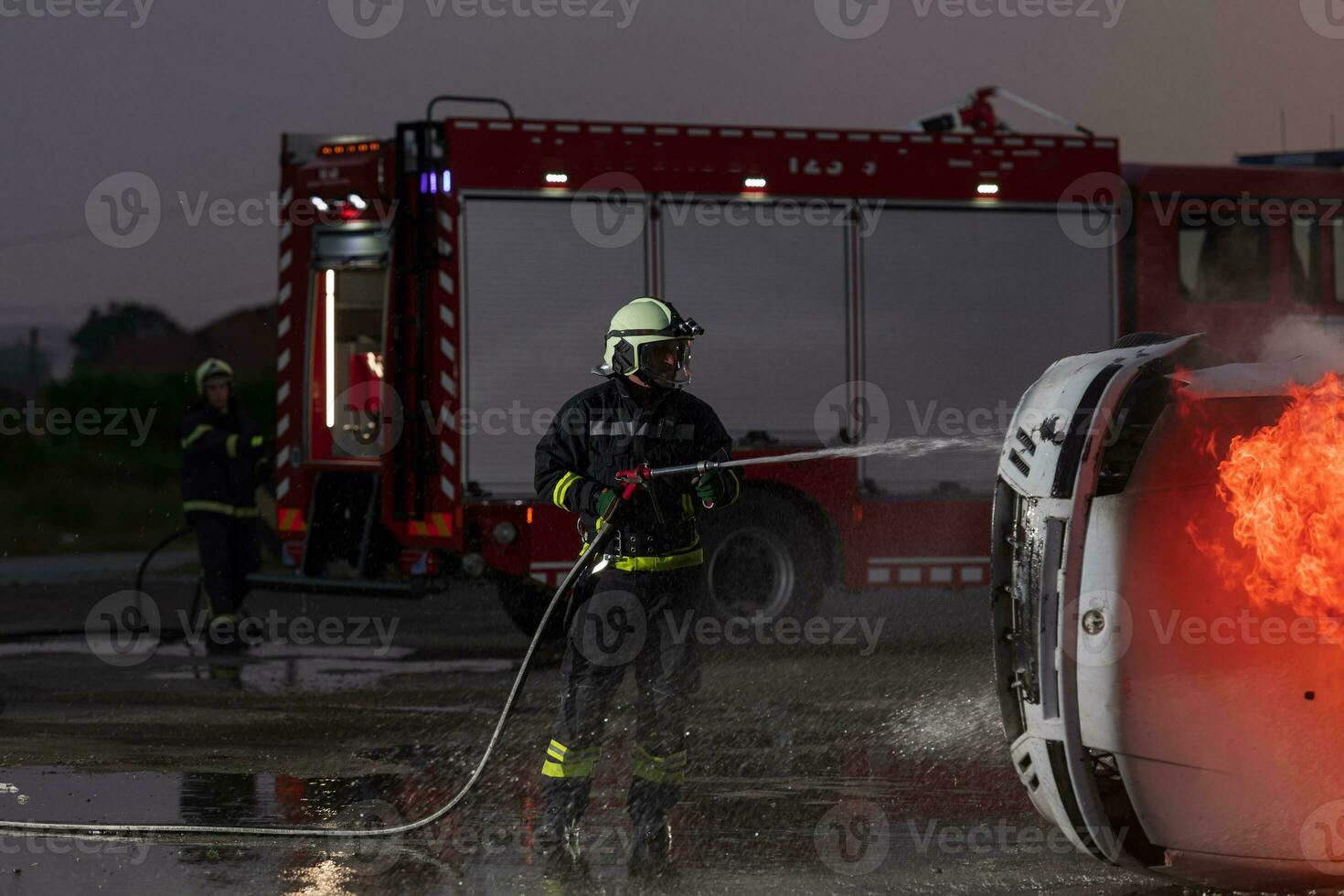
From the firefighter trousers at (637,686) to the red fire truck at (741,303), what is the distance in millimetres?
4725

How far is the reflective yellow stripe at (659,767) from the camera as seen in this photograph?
527 cm

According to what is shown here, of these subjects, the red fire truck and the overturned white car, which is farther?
the red fire truck

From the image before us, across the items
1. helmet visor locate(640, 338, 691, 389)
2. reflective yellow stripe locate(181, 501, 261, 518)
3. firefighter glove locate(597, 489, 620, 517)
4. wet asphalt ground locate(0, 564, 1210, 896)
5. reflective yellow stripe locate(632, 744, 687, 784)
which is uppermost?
helmet visor locate(640, 338, 691, 389)

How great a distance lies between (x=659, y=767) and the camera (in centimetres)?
527

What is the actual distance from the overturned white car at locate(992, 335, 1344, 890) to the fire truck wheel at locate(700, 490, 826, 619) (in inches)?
245

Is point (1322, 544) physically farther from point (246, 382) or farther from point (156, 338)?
point (156, 338)

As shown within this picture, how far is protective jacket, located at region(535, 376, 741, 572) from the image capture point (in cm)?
539

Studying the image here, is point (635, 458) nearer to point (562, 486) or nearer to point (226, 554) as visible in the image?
point (562, 486)

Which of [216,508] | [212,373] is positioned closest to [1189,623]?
[216,508]

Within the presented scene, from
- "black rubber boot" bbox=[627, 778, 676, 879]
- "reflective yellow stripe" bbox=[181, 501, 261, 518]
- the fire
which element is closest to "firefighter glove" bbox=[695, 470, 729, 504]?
"black rubber boot" bbox=[627, 778, 676, 879]

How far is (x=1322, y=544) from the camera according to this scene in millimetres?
3951

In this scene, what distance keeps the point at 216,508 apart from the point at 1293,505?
8.00 m

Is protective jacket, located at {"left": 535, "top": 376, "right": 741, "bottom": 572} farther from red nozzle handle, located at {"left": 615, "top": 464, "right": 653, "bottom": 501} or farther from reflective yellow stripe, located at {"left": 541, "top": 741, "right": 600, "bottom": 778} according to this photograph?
reflective yellow stripe, located at {"left": 541, "top": 741, "right": 600, "bottom": 778}

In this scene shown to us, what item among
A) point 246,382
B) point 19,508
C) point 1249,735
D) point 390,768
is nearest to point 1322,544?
point 1249,735
